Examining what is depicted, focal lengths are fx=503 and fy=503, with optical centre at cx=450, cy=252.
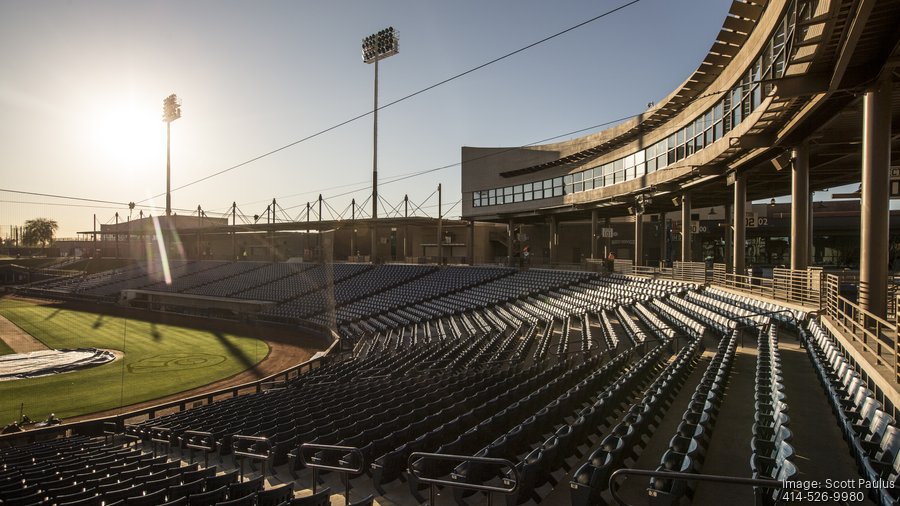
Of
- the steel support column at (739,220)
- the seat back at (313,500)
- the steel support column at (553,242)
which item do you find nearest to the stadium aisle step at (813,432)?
the seat back at (313,500)

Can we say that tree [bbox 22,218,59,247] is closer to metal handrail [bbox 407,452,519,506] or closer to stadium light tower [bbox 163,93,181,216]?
stadium light tower [bbox 163,93,181,216]

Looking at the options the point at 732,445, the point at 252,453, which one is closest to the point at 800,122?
the point at 732,445

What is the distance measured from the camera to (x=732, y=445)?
700 cm

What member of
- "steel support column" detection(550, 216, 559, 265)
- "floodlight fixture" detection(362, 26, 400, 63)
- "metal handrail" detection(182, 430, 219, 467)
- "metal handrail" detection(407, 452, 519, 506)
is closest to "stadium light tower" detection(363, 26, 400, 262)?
"floodlight fixture" detection(362, 26, 400, 63)

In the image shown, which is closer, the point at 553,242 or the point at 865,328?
the point at 865,328

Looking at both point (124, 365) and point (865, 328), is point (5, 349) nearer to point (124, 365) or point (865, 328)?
point (124, 365)

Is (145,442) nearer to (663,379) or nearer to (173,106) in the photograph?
(663,379)

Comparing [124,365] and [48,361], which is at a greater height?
[124,365]

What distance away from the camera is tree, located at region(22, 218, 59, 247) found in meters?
114

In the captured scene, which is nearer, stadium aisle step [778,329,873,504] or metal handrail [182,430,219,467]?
stadium aisle step [778,329,873,504]

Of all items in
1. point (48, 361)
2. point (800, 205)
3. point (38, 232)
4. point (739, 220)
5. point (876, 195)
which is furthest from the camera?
point (38, 232)

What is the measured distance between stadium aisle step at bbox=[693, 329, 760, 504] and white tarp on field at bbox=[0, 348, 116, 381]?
2905cm

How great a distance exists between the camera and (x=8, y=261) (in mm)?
73562

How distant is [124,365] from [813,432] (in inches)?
1118
